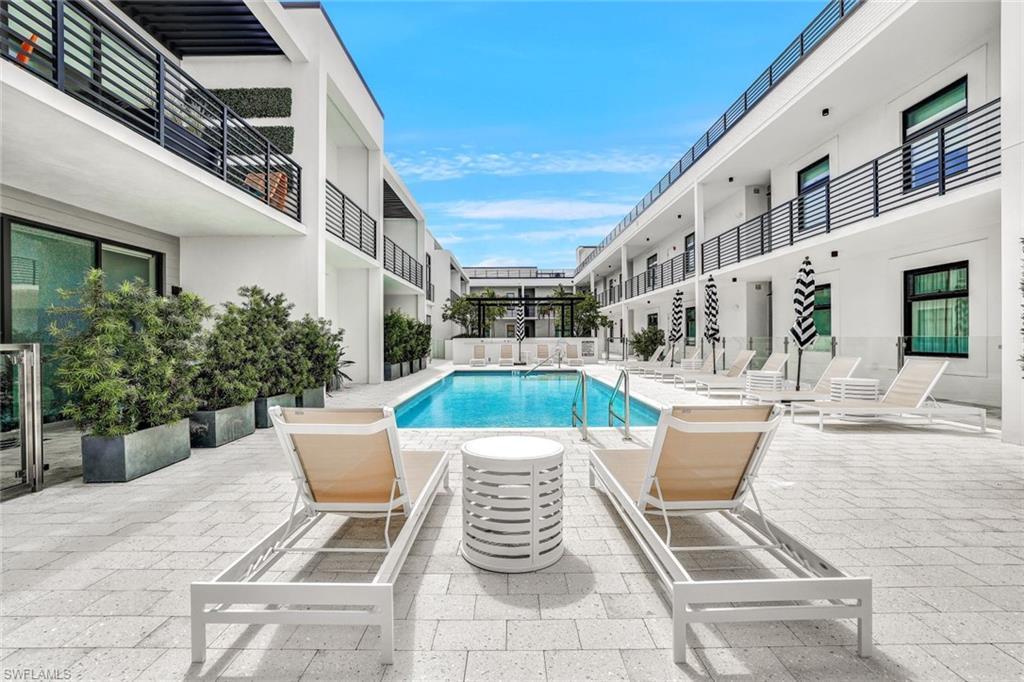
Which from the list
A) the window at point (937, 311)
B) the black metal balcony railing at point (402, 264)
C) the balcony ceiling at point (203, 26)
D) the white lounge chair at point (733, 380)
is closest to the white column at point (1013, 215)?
the window at point (937, 311)

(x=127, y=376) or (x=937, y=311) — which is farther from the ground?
(x=937, y=311)

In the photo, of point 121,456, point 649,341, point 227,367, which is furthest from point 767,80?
point 121,456

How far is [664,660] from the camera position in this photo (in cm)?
181

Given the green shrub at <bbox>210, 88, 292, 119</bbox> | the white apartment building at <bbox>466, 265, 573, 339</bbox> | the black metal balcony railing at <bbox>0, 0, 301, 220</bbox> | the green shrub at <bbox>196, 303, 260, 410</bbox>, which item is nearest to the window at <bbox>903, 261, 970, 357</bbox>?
the green shrub at <bbox>196, 303, 260, 410</bbox>

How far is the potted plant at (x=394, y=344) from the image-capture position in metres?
12.9

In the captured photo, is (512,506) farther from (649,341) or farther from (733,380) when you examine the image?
(649,341)

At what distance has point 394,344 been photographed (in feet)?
42.9

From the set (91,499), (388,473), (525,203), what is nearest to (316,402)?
(91,499)

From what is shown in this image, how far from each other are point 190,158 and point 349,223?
469 centimetres

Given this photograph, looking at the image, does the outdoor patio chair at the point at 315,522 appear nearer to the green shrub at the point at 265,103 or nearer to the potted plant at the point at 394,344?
the green shrub at the point at 265,103

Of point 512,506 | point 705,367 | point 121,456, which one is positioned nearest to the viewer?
point 512,506

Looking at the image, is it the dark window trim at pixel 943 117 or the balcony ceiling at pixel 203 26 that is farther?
the dark window trim at pixel 943 117

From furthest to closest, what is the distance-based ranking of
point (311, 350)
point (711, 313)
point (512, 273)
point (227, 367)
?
1. point (512, 273)
2. point (711, 313)
3. point (311, 350)
4. point (227, 367)

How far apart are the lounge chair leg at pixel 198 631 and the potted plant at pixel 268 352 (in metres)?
4.54
